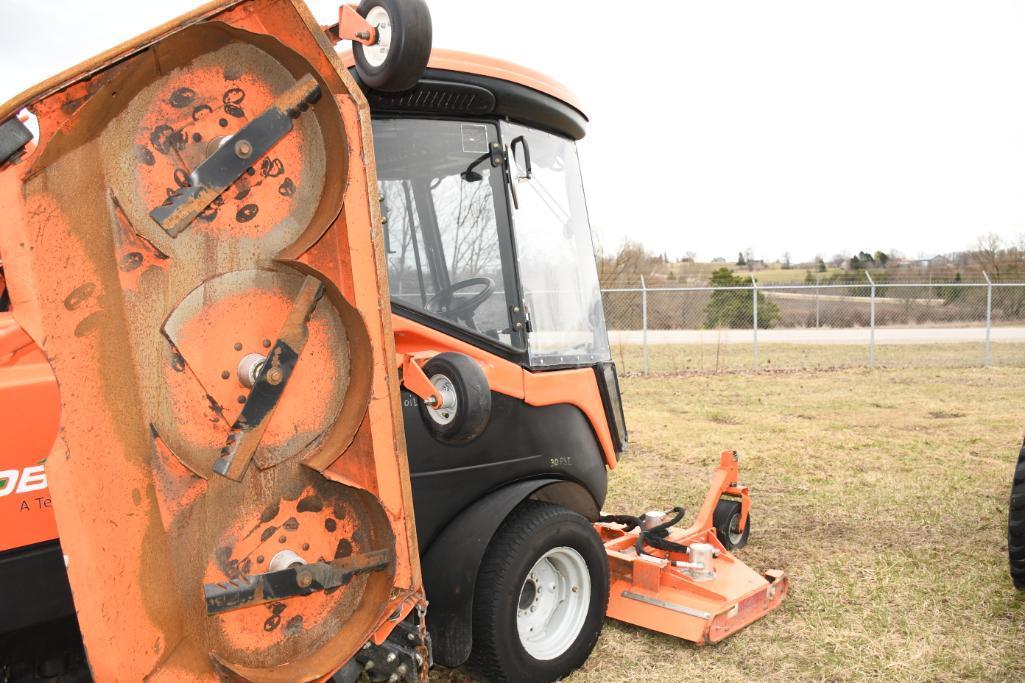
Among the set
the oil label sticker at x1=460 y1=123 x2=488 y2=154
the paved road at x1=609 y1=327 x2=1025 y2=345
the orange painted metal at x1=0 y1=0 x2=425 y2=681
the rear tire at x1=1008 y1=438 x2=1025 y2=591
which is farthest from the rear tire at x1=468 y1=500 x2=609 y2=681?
the paved road at x1=609 y1=327 x2=1025 y2=345

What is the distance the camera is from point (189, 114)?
6.59ft

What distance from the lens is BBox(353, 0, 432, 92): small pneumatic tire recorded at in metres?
2.18

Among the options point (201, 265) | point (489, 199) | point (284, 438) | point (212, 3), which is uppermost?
point (212, 3)

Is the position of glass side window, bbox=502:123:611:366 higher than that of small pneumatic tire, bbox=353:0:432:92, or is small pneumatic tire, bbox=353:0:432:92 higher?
small pneumatic tire, bbox=353:0:432:92

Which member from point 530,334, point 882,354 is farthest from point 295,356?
point 882,354

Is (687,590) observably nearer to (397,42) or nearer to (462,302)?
(462,302)

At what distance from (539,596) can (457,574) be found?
563mm

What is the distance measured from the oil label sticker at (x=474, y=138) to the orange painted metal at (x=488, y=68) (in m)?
0.21

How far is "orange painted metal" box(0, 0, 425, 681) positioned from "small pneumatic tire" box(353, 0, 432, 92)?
172mm

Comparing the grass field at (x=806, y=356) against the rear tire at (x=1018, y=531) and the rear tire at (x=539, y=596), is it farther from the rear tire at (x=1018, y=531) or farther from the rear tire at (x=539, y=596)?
the rear tire at (x=539, y=596)

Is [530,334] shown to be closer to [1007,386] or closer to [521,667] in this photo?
[521,667]

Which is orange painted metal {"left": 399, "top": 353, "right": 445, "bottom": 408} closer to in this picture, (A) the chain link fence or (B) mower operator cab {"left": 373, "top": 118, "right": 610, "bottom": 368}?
(B) mower operator cab {"left": 373, "top": 118, "right": 610, "bottom": 368}

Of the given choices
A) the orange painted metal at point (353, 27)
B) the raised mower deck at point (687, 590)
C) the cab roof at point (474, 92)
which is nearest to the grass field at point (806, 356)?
the raised mower deck at point (687, 590)

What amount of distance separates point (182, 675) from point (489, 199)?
6.81 ft
